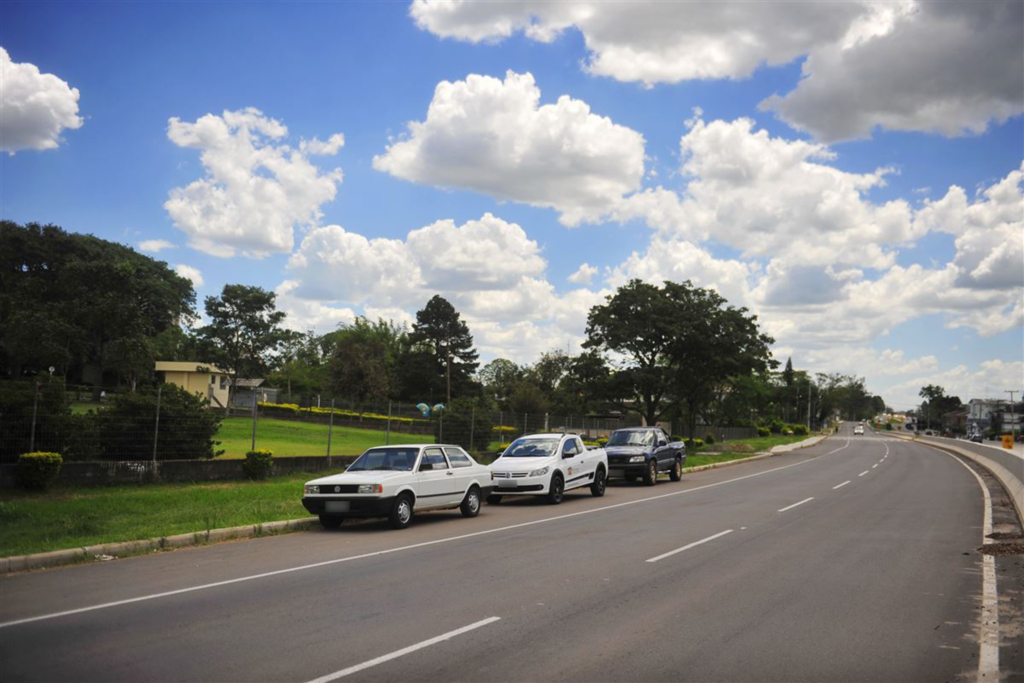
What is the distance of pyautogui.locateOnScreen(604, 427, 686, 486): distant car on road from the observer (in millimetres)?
25438

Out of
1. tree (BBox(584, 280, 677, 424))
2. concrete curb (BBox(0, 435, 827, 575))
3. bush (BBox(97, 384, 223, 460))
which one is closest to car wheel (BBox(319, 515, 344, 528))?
concrete curb (BBox(0, 435, 827, 575))

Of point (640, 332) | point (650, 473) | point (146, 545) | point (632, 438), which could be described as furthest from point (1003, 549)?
point (640, 332)

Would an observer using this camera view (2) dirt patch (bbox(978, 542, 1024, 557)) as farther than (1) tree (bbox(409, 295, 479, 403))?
No

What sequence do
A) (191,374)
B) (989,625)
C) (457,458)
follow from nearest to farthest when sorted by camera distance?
(989,625), (457,458), (191,374)

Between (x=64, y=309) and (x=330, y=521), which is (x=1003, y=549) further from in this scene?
(x=64, y=309)

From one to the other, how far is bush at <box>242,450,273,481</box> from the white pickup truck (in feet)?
18.7

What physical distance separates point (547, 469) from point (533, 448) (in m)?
1.44

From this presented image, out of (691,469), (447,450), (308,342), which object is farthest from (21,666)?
(308,342)

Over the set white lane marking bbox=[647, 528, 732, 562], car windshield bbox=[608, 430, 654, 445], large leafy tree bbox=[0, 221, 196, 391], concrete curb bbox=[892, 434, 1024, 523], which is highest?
large leafy tree bbox=[0, 221, 196, 391]

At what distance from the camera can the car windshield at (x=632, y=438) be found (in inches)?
1041

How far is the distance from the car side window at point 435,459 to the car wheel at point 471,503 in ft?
3.31

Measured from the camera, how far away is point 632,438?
26.8 metres

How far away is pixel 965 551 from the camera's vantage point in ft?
39.9

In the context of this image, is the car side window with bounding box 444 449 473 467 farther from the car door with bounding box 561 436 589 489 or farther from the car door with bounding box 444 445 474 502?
the car door with bounding box 561 436 589 489
